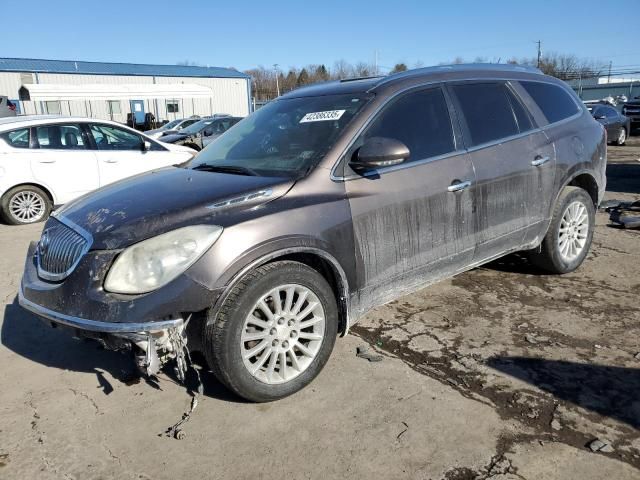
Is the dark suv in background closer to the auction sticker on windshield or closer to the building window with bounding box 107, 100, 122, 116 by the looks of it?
the auction sticker on windshield

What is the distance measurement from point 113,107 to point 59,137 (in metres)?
32.3

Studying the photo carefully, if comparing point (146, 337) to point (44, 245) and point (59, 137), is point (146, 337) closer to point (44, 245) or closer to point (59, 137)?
point (44, 245)

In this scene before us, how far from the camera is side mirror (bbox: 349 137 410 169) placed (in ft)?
10.2

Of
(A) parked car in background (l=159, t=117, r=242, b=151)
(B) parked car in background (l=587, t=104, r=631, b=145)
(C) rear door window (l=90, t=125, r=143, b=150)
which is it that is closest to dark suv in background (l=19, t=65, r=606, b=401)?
(C) rear door window (l=90, t=125, r=143, b=150)

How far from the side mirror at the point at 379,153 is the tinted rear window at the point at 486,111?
35.8 inches

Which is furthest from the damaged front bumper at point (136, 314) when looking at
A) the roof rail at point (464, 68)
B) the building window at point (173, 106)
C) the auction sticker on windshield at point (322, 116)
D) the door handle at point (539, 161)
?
the building window at point (173, 106)

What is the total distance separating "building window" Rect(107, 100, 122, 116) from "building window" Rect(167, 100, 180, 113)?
3771 millimetres

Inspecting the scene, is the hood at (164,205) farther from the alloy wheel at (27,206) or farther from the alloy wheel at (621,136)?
the alloy wheel at (621,136)

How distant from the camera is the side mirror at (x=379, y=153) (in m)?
3.10

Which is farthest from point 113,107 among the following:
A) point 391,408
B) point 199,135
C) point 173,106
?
point 391,408

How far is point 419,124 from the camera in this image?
3.58 meters

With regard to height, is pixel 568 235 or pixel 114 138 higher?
pixel 114 138

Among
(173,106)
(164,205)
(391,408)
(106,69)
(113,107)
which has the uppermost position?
(106,69)

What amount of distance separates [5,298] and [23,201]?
371 centimetres
